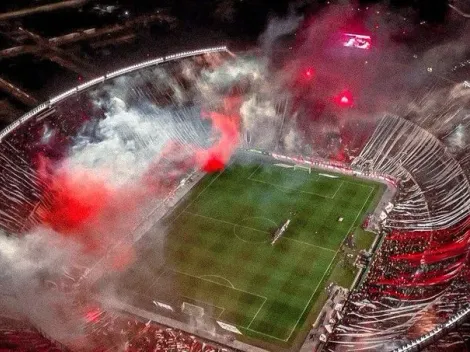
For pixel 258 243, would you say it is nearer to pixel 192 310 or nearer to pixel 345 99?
pixel 192 310

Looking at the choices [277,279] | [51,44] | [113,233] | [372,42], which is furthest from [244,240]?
[51,44]

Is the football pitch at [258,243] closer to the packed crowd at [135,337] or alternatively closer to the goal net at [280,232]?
the goal net at [280,232]

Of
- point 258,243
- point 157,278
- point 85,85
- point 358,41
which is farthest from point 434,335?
point 358,41

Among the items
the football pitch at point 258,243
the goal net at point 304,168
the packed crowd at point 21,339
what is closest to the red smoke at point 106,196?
the football pitch at point 258,243

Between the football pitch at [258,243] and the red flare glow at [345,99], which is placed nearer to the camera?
the football pitch at [258,243]

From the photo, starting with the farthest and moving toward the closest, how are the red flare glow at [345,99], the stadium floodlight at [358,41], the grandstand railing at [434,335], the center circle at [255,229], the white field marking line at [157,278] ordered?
the stadium floodlight at [358,41] < the red flare glow at [345,99] < the center circle at [255,229] < the white field marking line at [157,278] < the grandstand railing at [434,335]
